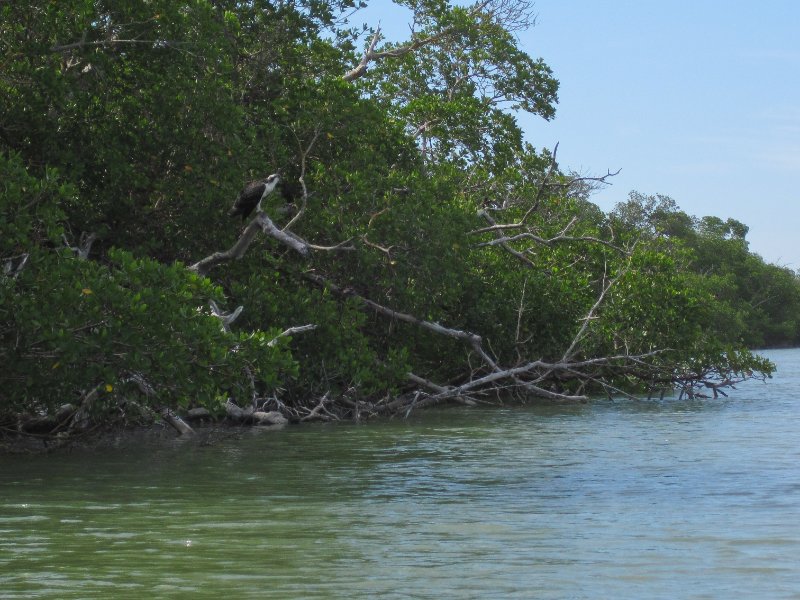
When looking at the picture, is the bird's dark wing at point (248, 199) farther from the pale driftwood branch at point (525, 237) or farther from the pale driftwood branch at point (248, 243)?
the pale driftwood branch at point (525, 237)

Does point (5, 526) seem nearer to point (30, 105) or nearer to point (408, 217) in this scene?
point (30, 105)

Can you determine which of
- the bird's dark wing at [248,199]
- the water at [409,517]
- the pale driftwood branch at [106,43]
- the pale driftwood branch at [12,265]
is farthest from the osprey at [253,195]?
the pale driftwood branch at [12,265]

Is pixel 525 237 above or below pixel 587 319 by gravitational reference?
above

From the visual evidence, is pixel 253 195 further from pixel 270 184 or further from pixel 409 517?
pixel 409 517

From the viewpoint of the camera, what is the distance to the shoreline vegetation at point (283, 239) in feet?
33.4

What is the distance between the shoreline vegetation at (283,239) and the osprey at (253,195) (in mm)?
39

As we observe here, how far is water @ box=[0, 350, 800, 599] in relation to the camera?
18.8 ft

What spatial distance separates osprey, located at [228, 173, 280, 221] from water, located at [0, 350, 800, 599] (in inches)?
99.3

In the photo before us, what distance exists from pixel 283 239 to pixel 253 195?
630 mm

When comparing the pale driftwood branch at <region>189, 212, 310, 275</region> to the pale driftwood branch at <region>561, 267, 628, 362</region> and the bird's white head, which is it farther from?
the pale driftwood branch at <region>561, 267, 628, 362</region>

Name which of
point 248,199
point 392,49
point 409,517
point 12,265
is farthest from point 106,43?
point 392,49

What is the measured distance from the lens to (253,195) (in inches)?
521

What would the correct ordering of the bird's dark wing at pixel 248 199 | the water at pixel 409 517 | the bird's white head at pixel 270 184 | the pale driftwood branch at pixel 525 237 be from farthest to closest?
the pale driftwood branch at pixel 525 237, the bird's dark wing at pixel 248 199, the bird's white head at pixel 270 184, the water at pixel 409 517

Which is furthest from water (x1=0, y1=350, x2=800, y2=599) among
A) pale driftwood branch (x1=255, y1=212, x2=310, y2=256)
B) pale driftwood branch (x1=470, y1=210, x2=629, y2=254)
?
pale driftwood branch (x1=470, y1=210, x2=629, y2=254)
